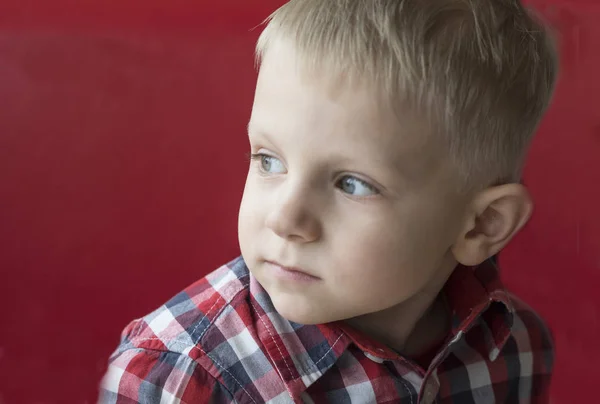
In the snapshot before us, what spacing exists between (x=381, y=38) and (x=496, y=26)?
84 millimetres

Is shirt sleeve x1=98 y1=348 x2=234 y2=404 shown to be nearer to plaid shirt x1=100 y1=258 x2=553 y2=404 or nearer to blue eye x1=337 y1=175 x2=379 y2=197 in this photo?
plaid shirt x1=100 y1=258 x2=553 y2=404

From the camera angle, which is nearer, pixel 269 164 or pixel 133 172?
pixel 269 164

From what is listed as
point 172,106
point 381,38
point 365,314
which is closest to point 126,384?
point 365,314

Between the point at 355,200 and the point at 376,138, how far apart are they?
0.15ft

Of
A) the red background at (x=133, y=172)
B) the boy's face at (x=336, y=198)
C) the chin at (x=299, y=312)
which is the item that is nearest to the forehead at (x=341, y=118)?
the boy's face at (x=336, y=198)

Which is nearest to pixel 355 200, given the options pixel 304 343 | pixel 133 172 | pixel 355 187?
pixel 355 187

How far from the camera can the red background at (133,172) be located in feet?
2.69

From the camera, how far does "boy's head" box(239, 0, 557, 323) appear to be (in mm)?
488

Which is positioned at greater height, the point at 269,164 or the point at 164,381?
the point at 269,164

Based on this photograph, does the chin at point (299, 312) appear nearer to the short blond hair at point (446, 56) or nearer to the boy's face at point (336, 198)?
the boy's face at point (336, 198)

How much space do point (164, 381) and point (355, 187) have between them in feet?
0.59

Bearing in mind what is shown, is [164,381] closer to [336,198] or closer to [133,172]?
[336,198]

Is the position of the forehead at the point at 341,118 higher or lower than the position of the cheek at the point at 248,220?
higher

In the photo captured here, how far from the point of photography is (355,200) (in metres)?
0.51
